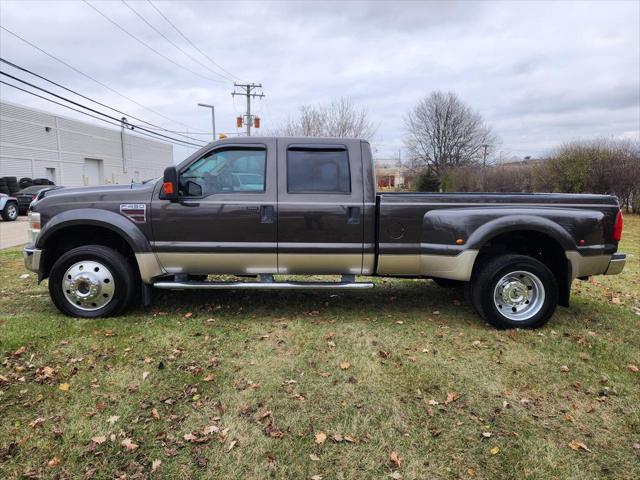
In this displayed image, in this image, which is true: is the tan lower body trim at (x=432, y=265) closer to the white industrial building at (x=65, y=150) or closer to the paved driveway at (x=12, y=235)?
the paved driveway at (x=12, y=235)

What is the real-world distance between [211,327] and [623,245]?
10.7 m

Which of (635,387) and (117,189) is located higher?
(117,189)

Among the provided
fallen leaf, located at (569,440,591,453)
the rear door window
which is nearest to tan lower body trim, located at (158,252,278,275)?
the rear door window

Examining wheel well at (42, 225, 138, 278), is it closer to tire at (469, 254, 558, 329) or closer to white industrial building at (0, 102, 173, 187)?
tire at (469, 254, 558, 329)

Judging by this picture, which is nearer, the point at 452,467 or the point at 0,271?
the point at 452,467

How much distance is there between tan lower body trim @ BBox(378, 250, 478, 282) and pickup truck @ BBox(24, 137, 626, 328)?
11mm

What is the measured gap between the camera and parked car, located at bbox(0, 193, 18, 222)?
1739 centimetres

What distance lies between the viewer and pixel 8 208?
693 inches

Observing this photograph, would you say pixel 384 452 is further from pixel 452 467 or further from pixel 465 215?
pixel 465 215

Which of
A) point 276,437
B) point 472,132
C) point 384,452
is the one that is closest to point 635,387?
point 384,452

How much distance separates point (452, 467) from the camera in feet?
8.40

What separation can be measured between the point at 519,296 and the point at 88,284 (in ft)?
15.0

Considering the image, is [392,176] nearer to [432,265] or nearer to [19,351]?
[432,265]

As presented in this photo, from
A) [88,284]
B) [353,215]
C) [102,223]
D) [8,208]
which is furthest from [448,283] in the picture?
[8,208]
